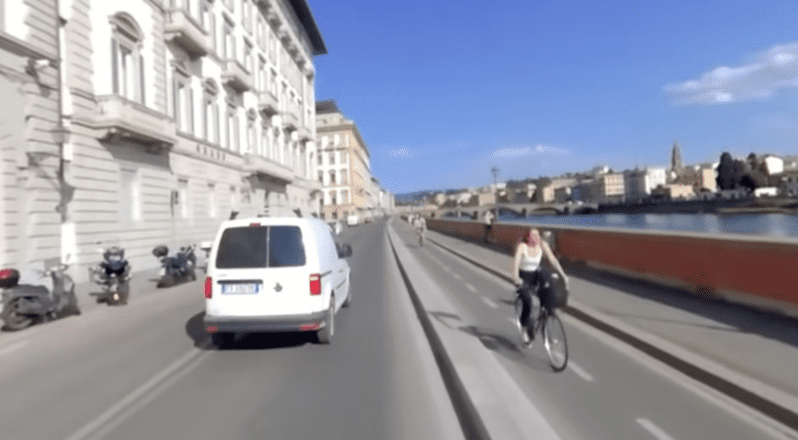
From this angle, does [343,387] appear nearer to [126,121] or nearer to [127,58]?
[126,121]

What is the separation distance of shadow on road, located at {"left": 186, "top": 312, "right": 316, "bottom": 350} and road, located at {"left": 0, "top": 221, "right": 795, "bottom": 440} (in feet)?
0.16

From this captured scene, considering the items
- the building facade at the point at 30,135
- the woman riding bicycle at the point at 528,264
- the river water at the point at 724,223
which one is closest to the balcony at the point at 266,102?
the building facade at the point at 30,135

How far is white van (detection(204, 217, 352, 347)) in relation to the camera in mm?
6680

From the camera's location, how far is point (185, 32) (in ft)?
74.3

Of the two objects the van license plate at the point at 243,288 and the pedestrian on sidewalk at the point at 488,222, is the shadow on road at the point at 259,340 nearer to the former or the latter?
the van license plate at the point at 243,288

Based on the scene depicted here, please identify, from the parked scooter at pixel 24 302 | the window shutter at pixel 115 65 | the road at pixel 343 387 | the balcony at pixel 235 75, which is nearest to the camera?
the road at pixel 343 387

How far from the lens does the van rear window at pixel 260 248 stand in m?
6.77

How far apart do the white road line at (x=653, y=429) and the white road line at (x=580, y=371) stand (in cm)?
111

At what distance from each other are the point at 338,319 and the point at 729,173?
114 metres

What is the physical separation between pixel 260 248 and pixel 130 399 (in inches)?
92.8

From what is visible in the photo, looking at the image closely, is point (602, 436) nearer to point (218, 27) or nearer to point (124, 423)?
point (124, 423)

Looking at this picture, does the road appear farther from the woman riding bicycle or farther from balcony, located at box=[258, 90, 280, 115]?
balcony, located at box=[258, 90, 280, 115]

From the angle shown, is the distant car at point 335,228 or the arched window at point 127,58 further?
the distant car at point 335,228

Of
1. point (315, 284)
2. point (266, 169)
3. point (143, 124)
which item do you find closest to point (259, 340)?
point (315, 284)
